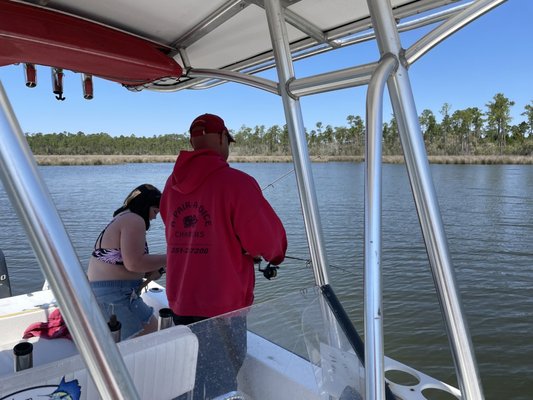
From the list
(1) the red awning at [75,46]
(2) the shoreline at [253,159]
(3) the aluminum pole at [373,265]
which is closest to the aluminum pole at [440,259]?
(3) the aluminum pole at [373,265]

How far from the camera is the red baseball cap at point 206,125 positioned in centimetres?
173

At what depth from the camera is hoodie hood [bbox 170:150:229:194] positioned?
5.29ft

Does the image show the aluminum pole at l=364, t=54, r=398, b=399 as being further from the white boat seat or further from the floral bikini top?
the floral bikini top

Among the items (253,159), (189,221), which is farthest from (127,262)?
(253,159)

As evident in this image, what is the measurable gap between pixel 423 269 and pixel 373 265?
741cm

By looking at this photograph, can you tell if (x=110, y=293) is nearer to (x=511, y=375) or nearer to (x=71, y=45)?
(x=71, y=45)

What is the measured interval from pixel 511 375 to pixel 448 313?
14.5ft

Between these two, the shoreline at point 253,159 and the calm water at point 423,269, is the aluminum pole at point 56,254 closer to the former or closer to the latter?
the calm water at point 423,269

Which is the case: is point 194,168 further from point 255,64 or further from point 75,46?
point 255,64

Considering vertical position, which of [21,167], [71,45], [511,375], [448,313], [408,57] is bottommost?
[511,375]

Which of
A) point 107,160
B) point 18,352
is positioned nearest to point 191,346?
point 18,352

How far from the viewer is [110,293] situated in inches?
90.8

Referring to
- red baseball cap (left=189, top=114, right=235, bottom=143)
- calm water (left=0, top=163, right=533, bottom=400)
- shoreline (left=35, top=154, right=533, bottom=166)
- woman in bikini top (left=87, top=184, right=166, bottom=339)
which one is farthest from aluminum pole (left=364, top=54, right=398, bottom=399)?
shoreline (left=35, top=154, right=533, bottom=166)

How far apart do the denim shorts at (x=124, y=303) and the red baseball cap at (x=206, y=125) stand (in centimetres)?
105
